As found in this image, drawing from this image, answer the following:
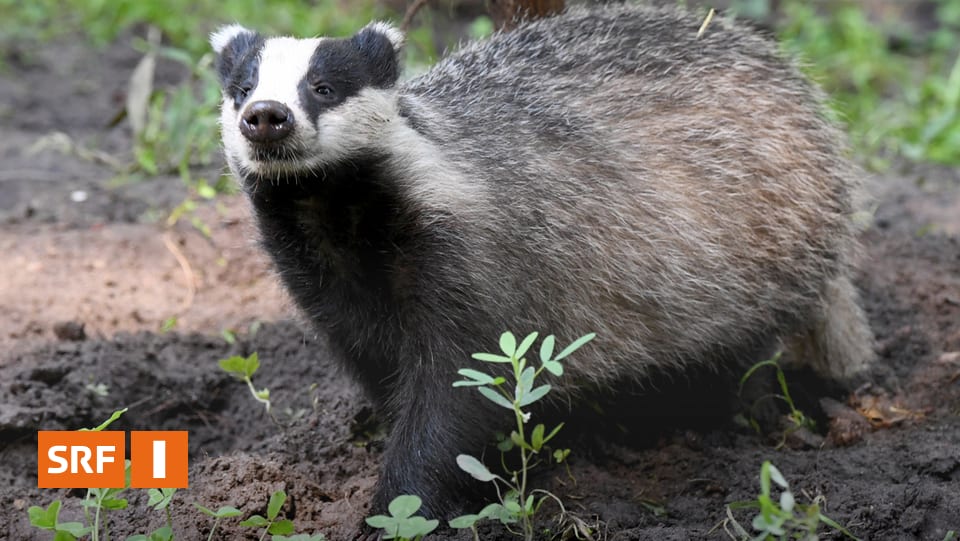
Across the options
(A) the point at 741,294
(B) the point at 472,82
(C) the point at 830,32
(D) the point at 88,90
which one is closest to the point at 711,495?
(A) the point at 741,294

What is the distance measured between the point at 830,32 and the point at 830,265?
5896mm

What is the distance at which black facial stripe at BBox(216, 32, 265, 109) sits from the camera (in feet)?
12.2

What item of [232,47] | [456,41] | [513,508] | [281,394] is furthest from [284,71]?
[456,41]

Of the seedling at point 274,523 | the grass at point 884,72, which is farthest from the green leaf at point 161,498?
the grass at point 884,72

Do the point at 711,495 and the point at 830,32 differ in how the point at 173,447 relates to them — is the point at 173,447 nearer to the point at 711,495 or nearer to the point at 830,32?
the point at 711,495

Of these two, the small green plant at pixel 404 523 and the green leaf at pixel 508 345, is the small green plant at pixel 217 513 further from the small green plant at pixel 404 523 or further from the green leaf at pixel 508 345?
the green leaf at pixel 508 345

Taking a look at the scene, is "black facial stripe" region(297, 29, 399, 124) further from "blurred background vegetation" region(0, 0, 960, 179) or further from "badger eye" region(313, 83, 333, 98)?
"blurred background vegetation" region(0, 0, 960, 179)

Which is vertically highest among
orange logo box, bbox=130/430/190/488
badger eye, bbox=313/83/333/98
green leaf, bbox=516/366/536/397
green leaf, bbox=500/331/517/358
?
badger eye, bbox=313/83/333/98

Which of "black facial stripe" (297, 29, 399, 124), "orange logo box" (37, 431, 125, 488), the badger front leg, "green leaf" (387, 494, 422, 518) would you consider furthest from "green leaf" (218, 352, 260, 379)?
"green leaf" (387, 494, 422, 518)

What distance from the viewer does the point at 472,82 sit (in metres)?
4.43

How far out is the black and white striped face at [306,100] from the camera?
3.47 metres

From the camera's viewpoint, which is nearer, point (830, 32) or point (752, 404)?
point (752, 404)

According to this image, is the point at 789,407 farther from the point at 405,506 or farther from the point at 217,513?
the point at 217,513

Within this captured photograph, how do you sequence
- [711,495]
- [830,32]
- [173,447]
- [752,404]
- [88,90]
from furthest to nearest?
1. [830,32]
2. [88,90]
3. [752,404]
4. [711,495]
5. [173,447]
